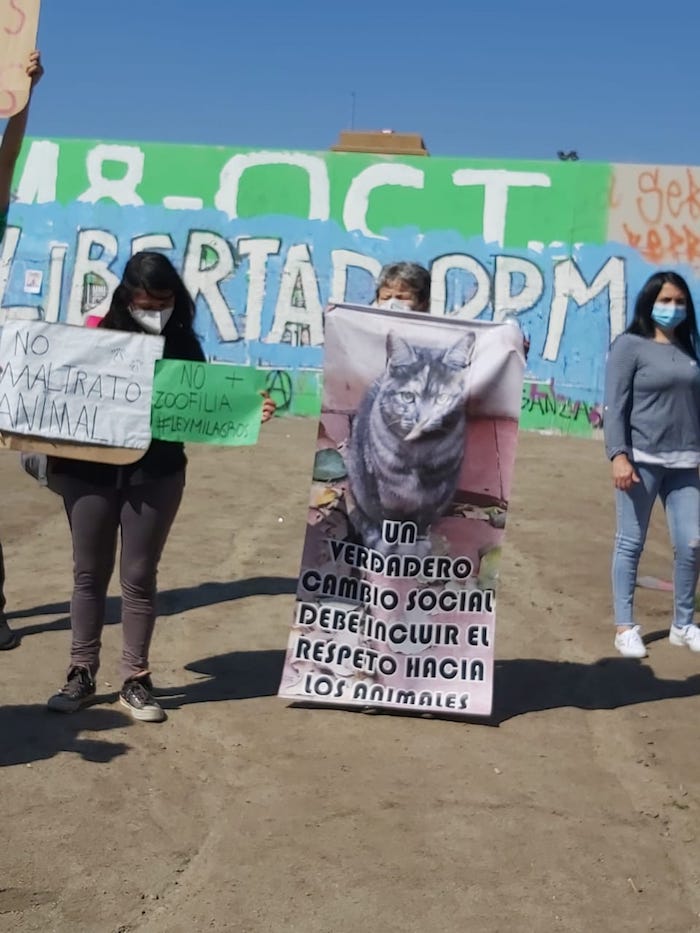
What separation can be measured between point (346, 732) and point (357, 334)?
1582 millimetres

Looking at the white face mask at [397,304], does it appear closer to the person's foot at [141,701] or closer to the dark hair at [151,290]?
the dark hair at [151,290]

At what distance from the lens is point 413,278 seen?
15.5 feet

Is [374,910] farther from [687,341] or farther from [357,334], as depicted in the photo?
[687,341]

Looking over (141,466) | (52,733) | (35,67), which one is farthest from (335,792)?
(35,67)

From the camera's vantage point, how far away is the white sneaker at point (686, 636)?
586 centimetres

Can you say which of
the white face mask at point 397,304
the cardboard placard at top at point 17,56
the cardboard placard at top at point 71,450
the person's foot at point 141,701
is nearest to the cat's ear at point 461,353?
the white face mask at point 397,304

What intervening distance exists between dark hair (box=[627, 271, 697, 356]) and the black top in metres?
2.32

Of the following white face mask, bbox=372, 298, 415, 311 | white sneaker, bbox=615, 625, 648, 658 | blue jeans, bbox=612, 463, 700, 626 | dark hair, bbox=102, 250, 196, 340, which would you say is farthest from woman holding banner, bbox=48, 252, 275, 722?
white sneaker, bbox=615, 625, 648, 658

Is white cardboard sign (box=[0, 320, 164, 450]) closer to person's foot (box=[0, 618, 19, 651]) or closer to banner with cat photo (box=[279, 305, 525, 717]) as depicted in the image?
banner with cat photo (box=[279, 305, 525, 717])

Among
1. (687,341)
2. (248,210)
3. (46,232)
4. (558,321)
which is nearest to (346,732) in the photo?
(687,341)

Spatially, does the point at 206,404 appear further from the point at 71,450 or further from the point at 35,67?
the point at 35,67

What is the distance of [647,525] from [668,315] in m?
1.06

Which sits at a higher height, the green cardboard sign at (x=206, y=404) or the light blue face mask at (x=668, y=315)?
the light blue face mask at (x=668, y=315)

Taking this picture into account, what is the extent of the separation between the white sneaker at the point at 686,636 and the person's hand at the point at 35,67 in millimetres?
4043
